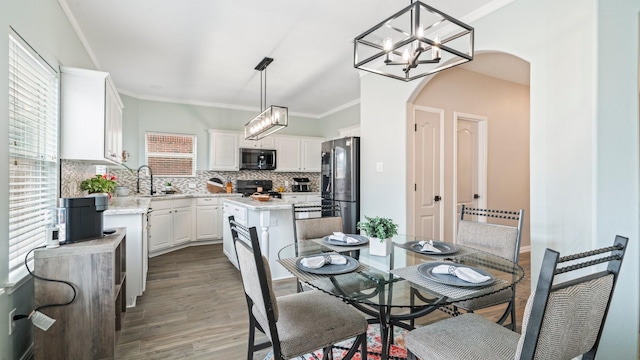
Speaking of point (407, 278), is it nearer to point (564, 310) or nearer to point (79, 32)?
point (564, 310)

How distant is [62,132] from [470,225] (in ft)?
11.3

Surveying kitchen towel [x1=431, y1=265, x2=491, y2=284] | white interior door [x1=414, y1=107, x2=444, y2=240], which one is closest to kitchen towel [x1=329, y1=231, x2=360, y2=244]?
kitchen towel [x1=431, y1=265, x2=491, y2=284]

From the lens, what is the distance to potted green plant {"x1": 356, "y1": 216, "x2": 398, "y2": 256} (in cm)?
183

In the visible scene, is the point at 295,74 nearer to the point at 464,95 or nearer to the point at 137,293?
the point at 464,95

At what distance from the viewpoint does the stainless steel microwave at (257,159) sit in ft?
19.8

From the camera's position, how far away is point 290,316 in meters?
1.53

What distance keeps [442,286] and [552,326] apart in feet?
1.44

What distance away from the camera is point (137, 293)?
2850 mm

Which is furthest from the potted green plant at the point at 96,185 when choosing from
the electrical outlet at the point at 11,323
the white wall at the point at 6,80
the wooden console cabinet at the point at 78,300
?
the electrical outlet at the point at 11,323

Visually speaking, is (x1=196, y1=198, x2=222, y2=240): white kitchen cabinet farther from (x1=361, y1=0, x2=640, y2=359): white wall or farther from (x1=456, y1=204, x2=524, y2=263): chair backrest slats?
(x1=361, y1=0, x2=640, y2=359): white wall

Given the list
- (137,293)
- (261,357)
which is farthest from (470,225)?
(137,293)

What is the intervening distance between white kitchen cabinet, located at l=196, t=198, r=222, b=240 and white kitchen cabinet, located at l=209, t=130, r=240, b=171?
2.43 feet

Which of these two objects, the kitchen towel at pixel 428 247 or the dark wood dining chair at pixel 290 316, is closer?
the dark wood dining chair at pixel 290 316

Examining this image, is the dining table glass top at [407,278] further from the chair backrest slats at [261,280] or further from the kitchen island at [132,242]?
the kitchen island at [132,242]
